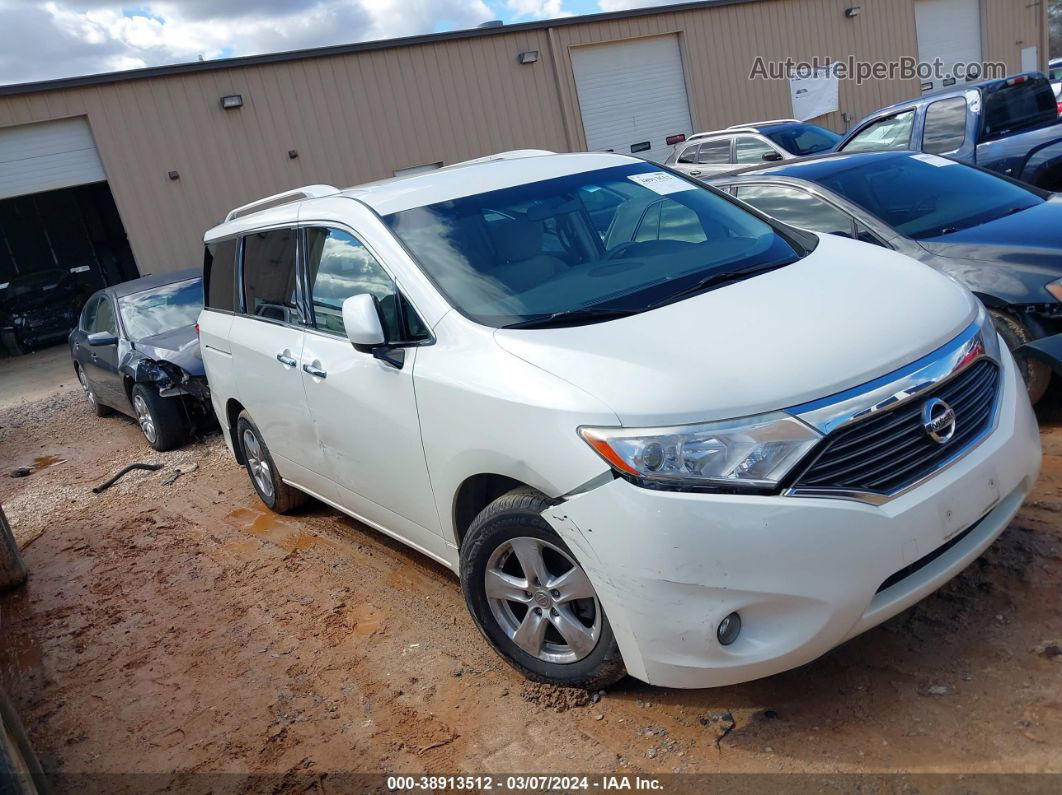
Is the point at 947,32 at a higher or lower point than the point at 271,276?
higher

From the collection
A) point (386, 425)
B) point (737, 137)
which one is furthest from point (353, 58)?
point (386, 425)

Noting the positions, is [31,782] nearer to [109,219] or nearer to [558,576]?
[558,576]

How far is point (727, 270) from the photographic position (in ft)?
11.2

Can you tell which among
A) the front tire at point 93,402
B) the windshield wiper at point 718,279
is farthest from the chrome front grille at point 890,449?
the front tire at point 93,402

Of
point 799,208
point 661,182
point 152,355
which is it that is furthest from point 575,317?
point 152,355

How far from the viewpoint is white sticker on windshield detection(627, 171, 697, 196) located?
4.11 meters

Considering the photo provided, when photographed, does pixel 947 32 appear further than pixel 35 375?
Yes

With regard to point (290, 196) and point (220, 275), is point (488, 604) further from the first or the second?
point (220, 275)

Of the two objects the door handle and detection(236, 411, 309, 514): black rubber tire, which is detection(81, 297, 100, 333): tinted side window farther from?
the door handle

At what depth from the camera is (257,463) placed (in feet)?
18.3

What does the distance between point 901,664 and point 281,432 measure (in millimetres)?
3213

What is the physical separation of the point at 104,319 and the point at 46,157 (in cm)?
741

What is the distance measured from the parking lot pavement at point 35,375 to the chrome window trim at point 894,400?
12493 mm

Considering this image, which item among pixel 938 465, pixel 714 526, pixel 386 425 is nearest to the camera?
pixel 714 526
